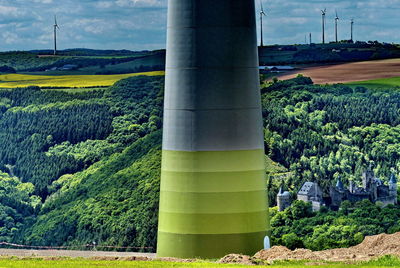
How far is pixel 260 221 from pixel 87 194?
136 metres

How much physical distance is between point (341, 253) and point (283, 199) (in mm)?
112658

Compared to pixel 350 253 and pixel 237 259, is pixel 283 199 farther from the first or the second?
pixel 237 259

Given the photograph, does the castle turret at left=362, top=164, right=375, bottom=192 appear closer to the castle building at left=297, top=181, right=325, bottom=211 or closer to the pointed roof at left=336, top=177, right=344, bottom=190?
the pointed roof at left=336, top=177, right=344, bottom=190

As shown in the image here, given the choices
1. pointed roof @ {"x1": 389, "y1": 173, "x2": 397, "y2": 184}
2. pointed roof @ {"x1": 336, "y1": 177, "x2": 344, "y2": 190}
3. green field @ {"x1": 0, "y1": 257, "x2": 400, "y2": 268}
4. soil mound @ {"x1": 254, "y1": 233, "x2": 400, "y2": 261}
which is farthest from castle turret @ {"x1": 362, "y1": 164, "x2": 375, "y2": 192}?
green field @ {"x1": 0, "y1": 257, "x2": 400, "y2": 268}

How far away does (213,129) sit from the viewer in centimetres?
4694

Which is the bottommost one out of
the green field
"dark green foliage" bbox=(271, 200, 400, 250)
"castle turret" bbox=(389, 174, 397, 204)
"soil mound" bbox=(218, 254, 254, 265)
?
the green field

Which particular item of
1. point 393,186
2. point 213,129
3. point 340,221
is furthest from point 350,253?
point 393,186

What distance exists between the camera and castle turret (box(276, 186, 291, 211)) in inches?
6127

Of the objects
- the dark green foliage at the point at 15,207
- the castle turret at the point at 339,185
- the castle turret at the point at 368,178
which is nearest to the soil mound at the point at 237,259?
the dark green foliage at the point at 15,207

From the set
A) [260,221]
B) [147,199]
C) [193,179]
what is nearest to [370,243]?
[260,221]

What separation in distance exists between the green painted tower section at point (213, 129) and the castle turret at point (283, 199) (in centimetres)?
10579

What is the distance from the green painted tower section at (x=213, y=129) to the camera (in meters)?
47.0

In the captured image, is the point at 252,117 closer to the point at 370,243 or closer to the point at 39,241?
the point at 370,243

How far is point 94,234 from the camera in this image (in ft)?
518
